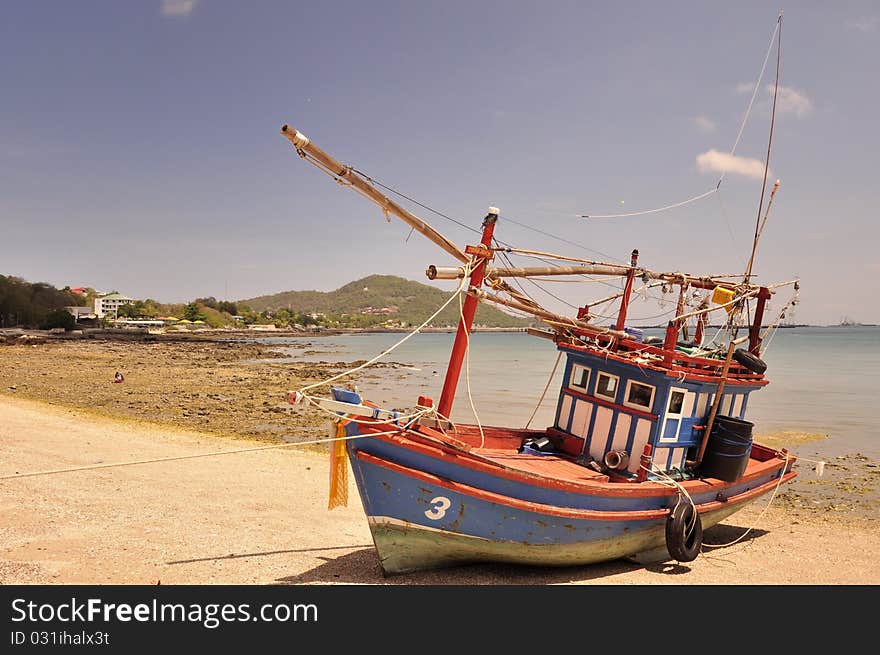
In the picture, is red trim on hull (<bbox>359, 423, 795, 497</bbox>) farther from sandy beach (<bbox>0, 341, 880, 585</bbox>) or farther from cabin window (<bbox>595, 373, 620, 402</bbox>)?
cabin window (<bbox>595, 373, 620, 402</bbox>)

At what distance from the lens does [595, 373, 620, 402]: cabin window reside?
10742mm

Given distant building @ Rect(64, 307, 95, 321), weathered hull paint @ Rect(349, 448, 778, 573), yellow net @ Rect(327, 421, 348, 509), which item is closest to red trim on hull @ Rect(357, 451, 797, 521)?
weathered hull paint @ Rect(349, 448, 778, 573)

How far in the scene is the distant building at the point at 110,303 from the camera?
141m

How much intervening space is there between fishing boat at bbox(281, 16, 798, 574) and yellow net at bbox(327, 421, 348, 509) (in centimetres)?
3

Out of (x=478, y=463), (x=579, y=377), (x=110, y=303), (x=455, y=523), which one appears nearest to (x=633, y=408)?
(x=579, y=377)

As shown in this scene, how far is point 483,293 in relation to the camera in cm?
903

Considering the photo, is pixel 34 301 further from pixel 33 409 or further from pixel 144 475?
pixel 144 475

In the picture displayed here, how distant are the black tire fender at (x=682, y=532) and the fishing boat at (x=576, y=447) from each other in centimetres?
2

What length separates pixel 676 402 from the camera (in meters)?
10.4

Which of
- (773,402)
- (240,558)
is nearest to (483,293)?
(240,558)

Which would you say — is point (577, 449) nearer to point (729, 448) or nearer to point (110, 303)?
point (729, 448)

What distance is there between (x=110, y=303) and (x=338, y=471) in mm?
166236

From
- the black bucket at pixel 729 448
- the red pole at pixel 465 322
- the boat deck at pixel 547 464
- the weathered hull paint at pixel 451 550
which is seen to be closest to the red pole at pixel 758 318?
the black bucket at pixel 729 448

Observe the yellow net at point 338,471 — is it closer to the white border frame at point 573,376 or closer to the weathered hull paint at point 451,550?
the weathered hull paint at point 451,550
